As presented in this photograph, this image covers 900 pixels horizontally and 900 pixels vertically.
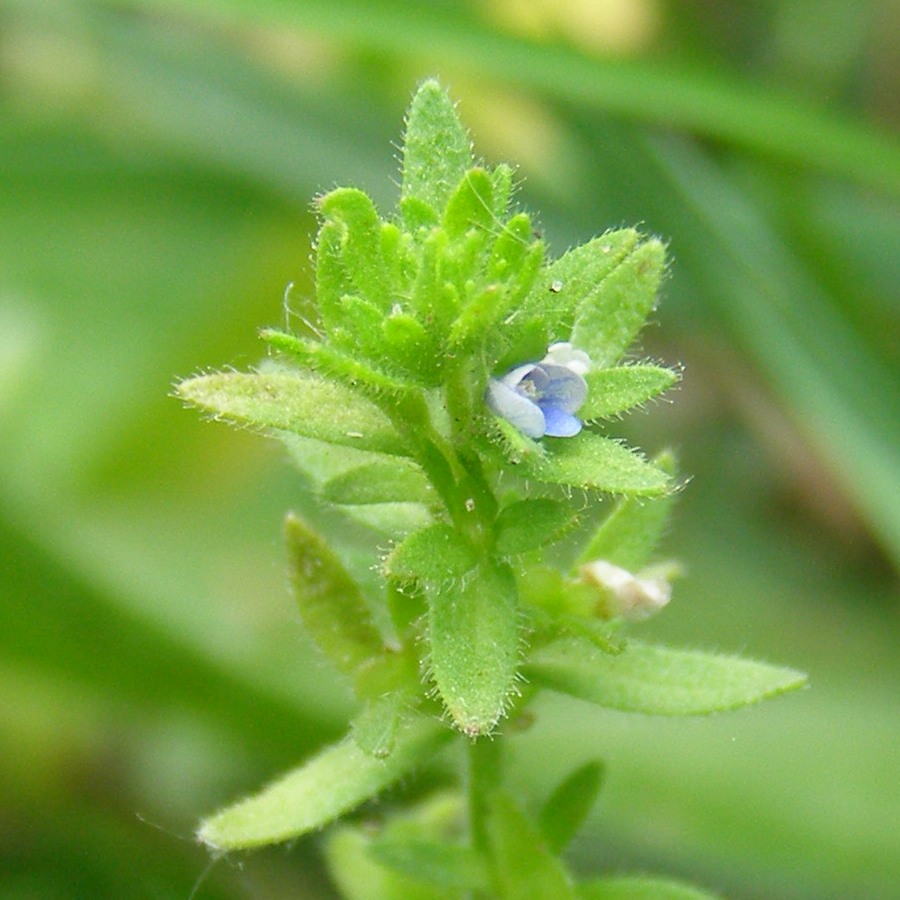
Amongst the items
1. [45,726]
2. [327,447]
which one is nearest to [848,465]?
[327,447]

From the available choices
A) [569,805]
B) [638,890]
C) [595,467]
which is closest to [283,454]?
[569,805]

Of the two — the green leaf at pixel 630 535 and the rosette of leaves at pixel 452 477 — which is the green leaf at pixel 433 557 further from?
the green leaf at pixel 630 535

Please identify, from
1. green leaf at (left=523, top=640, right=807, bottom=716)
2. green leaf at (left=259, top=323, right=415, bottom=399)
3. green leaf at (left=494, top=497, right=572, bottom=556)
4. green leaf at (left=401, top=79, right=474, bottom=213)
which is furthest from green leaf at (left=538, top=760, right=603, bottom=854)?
green leaf at (left=401, top=79, right=474, bottom=213)

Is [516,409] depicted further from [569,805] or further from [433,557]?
[569,805]

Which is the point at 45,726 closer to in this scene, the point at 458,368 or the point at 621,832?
the point at 621,832

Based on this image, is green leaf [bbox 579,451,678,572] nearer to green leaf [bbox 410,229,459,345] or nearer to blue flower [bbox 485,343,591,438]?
blue flower [bbox 485,343,591,438]
